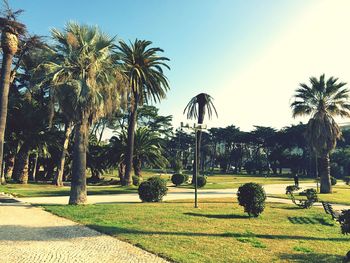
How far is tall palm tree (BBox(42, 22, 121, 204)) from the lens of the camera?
1795 cm

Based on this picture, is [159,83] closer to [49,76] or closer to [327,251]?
[49,76]

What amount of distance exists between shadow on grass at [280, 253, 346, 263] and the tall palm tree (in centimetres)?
1281

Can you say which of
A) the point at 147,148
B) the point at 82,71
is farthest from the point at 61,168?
the point at 82,71

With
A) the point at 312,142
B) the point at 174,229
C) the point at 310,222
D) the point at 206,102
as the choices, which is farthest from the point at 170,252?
the point at 206,102

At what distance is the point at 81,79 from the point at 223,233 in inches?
438

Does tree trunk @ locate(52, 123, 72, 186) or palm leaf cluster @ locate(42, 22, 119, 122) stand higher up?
palm leaf cluster @ locate(42, 22, 119, 122)

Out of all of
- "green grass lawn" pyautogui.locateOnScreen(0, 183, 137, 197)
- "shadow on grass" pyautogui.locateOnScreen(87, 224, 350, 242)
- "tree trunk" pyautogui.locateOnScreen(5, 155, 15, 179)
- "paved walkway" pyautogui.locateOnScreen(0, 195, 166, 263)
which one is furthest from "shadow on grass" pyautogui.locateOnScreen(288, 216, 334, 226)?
"tree trunk" pyautogui.locateOnScreen(5, 155, 15, 179)

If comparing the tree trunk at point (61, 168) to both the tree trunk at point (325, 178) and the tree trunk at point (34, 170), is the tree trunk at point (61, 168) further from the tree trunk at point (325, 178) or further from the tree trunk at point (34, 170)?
the tree trunk at point (325, 178)

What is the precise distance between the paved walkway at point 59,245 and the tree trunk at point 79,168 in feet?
17.1

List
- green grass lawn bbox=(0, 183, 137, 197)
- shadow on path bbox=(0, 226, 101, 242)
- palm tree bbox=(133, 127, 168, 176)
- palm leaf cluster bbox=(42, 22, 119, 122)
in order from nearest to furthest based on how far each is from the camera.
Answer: shadow on path bbox=(0, 226, 101, 242) < palm leaf cluster bbox=(42, 22, 119, 122) < green grass lawn bbox=(0, 183, 137, 197) < palm tree bbox=(133, 127, 168, 176)

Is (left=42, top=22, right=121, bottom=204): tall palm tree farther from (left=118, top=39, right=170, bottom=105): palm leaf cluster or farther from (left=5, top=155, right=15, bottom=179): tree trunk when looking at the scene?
(left=5, top=155, right=15, bottom=179): tree trunk

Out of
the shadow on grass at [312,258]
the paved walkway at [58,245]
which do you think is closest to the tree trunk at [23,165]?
the paved walkway at [58,245]

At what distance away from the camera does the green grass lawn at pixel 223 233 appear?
903cm

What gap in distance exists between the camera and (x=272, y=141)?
9481 cm
